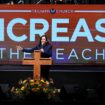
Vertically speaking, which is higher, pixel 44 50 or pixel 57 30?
pixel 57 30

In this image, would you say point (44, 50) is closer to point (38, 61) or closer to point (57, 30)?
point (38, 61)

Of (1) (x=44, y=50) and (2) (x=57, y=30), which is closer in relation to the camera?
(1) (x=44, y=50)

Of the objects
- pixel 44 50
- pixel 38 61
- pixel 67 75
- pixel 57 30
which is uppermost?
pixel 57 30

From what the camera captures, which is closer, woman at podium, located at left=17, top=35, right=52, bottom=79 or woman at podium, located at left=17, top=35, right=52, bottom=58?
woman at podium, located at left=17, top=35, right=52, bottom=79

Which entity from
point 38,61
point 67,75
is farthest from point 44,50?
point 67,75

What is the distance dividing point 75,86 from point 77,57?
2.52ft

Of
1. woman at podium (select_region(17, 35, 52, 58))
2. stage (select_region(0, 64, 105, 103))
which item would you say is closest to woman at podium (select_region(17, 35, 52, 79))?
woman at podium (select_region(17, 35, 52, 58))

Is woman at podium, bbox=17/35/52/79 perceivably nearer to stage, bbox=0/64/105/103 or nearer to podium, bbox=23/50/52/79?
podium, bbox=23/50/52/79

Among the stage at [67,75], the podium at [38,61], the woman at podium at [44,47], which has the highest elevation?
the woman at podium at [44,47]

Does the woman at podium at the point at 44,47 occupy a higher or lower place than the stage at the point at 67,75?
higher

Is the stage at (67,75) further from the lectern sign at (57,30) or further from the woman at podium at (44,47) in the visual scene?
the woman at podium at (44,47)

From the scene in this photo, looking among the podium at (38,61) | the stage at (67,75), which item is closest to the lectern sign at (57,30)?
the stage at (67,75)

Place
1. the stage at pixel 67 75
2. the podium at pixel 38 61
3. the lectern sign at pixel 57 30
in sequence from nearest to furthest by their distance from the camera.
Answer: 1. the podium at pixel 38 61
2. the lectern sign at pixel 57 30
3. the stage at pixel 67 75

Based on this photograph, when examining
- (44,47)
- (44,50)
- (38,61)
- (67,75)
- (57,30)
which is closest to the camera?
(38,61)
